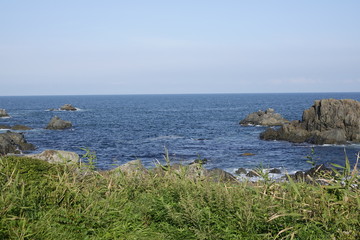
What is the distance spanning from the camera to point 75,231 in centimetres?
617

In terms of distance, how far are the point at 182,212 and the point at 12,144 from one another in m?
40.1

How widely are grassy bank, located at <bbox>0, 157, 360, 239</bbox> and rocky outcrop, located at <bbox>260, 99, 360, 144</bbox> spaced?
1661 inches

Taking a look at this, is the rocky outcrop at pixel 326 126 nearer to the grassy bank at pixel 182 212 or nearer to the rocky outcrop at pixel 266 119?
the rocky outcrop at pixel 266 119

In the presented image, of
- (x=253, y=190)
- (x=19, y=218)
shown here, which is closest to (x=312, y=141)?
(x=253, y=190)

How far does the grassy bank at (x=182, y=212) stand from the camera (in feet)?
19.5

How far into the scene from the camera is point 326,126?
50594mm

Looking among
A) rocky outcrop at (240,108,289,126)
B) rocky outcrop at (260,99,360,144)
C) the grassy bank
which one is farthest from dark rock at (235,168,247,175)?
rocky outcrop at (240,108,289,126)

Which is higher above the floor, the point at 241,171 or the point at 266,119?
the point at 266,119

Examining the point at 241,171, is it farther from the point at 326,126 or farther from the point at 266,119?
the point at 266,119

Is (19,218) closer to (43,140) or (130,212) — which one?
(130,212)

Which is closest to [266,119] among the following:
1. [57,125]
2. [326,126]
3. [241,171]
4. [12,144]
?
[326,126]

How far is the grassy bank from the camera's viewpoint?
5.93 meters

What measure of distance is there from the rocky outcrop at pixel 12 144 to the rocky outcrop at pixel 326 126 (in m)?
31.0

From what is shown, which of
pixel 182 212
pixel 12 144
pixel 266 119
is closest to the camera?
pixel 182 212
